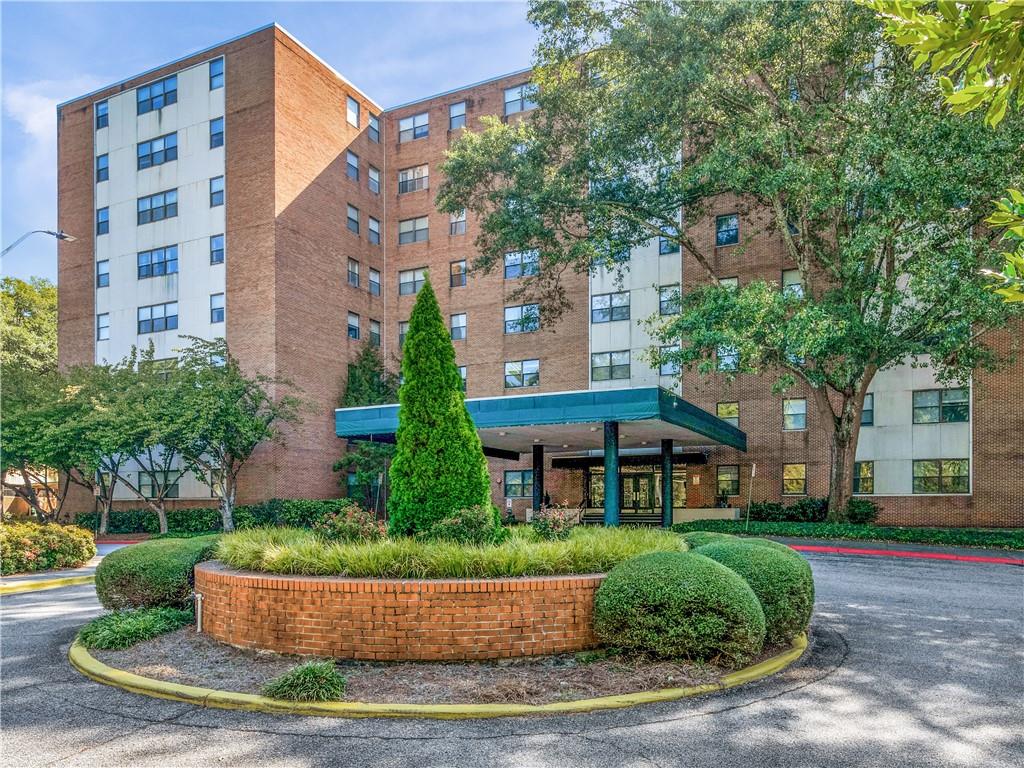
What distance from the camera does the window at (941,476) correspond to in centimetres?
2941

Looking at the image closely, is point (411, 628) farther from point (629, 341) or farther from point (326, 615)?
point (629, 341)

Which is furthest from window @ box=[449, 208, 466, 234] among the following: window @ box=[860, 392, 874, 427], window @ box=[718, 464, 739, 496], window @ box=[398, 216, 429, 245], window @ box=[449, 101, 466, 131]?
window @ box=[860, 392, 874, 427]

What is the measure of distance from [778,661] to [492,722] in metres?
3.55

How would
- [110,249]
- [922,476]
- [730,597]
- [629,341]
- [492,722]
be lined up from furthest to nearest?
1. [110,249]
2. [629,341]
3. [922,476]
4. [730,597]
5. [492,722]

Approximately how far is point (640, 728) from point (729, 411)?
28.9 metres

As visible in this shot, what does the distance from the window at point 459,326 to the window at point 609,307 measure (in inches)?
283

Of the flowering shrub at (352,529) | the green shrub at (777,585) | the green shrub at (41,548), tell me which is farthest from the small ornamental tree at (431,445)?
the green shrub at (41,548)

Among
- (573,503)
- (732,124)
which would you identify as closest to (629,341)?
(573,503)

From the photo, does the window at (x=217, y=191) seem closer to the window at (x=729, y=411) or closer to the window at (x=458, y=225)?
the window at (x=458, y=225)

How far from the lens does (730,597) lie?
7.73 m

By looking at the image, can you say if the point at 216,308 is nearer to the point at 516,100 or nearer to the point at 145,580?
the point at 516,100

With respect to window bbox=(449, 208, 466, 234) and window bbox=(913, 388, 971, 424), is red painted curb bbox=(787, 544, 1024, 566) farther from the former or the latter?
window bbox=(449, 208, 466, 234)

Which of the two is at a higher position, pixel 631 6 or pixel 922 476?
pixel 631 6

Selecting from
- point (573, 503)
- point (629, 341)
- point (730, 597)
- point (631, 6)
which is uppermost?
point (631, 6)
